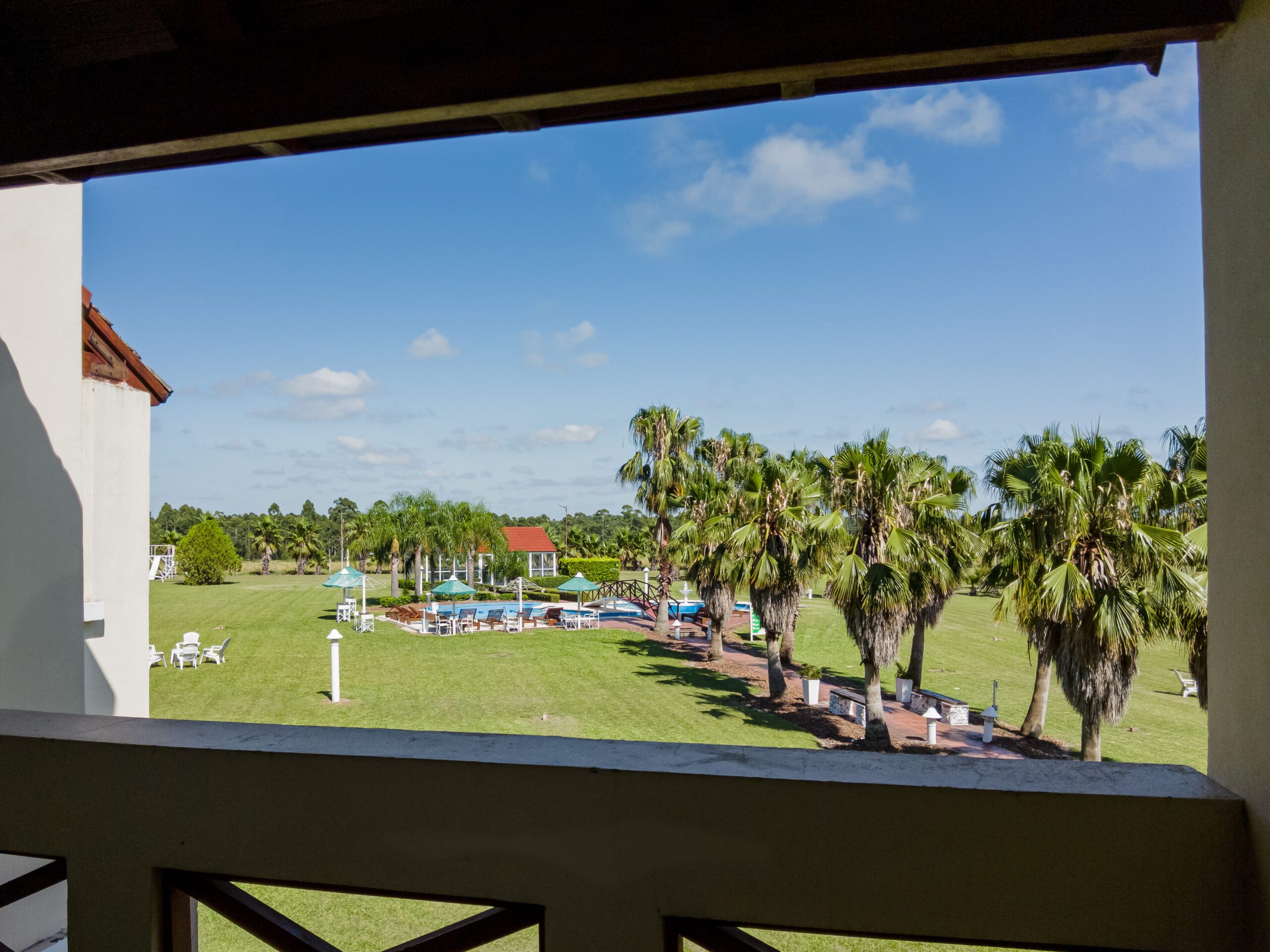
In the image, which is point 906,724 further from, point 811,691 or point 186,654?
point 186,654

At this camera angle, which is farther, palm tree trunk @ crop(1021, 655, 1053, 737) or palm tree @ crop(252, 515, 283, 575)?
palm tree @ crop(252, 515, 283, 575)

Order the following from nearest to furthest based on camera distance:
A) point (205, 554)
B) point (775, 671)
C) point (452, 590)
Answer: point (775, 671), point (452, 590), point (205, 554)

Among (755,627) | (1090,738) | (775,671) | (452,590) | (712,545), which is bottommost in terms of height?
(755,627)

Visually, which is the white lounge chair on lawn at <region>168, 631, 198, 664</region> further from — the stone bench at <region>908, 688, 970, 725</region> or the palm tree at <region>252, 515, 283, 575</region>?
the palm tree at <region>252, 515, 283, 575</region>

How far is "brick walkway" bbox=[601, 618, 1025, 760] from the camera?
486 inches

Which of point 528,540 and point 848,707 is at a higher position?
point 528,540

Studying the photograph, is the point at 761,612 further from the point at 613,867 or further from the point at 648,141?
the point at 613,867

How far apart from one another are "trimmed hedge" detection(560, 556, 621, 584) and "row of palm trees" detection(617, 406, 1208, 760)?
20.0 metres

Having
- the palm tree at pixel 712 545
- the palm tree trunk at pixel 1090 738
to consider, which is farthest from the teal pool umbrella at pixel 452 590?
the palm tree trunk at pixel 1090 738

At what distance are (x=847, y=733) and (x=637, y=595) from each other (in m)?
19.9

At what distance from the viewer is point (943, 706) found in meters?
14.4

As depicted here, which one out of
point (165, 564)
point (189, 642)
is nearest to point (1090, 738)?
point (189, 642)

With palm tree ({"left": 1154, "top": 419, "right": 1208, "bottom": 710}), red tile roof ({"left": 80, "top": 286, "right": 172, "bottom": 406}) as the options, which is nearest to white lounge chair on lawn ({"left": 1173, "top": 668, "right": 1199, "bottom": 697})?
palm tree ({"left": 1154, "top": 419, "right": 1208, "bottom": 710})

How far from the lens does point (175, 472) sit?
15.0 meters
